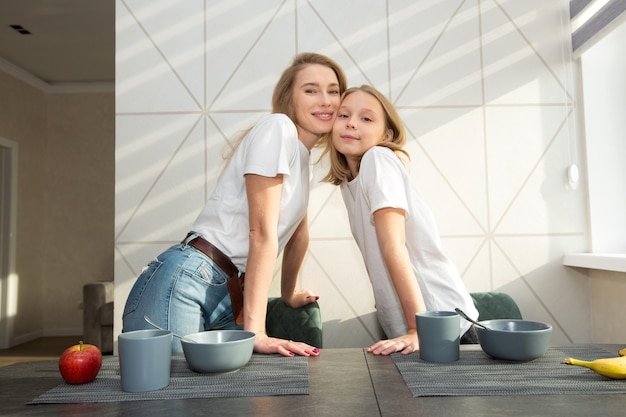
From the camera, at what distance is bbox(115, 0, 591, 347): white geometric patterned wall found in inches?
91.7

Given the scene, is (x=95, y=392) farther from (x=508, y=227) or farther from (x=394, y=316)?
(x=508, y=227)

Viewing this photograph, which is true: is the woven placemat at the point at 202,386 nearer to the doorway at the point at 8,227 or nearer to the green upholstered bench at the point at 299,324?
the green upholstered bench at the point at 299,324

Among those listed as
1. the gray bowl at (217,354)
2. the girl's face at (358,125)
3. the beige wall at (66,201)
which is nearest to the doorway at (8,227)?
the beige wall at (66,201)

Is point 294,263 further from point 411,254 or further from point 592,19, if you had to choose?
point 592,19

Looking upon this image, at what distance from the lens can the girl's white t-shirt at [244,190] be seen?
1.31 m

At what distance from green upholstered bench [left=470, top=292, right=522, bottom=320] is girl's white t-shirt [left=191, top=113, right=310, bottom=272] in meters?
1.06

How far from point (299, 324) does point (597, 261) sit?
3.94 feet

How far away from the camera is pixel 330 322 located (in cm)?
233

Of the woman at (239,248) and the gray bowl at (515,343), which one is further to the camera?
the woman at (239,248)

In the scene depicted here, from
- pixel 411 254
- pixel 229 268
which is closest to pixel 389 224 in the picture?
pixel 411 254

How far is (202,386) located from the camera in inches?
33.6

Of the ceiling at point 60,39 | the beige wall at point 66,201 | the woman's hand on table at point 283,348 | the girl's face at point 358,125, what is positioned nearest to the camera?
the woman's hand on table at point 283,348

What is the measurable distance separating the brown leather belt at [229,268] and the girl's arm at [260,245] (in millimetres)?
115

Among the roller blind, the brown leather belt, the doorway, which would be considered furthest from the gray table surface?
the doorway
